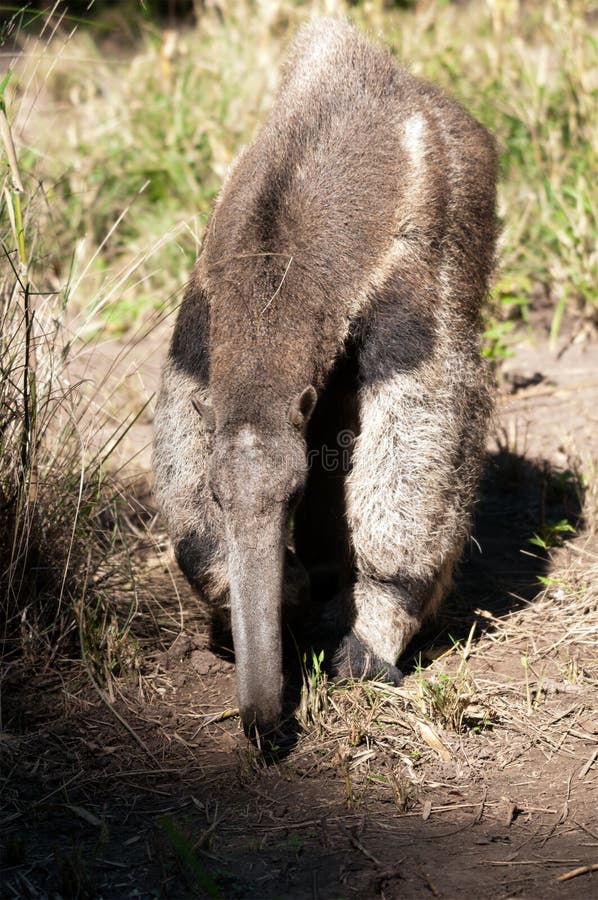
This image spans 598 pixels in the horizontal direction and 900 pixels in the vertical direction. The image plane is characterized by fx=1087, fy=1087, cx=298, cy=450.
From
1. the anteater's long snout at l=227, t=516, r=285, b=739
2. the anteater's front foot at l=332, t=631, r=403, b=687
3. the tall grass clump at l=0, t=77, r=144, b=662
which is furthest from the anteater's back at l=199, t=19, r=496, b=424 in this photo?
the anteater's front foot at l=332, t=631, r=403, b=687

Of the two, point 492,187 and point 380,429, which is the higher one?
point 492,187

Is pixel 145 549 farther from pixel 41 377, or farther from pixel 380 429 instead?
pixel 380 429

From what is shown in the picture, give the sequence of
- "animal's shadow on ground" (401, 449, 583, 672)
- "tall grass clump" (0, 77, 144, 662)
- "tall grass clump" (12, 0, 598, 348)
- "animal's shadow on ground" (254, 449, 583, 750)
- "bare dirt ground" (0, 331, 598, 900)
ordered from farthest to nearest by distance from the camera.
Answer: "tall grass clump" (12, 0, 598, 348) < "animal's shadow on ground" (401, 449, 583, 672) < "animal's shadow on ground" (254, 449, 583, 750) < "tall grass clump" (0, 77, 144, 662) < "bare dirt ground" (0, 331, 598, 900)

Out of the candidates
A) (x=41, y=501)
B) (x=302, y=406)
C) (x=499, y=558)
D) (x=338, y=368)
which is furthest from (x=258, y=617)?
(x=499, y=558)

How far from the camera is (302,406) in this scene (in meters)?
3.57

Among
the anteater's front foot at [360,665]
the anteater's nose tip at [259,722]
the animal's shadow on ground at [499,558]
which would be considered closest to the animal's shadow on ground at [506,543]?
the animal's shadow on ground at [499,558]

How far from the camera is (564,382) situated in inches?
275

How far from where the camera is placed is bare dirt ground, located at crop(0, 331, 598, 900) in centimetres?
314

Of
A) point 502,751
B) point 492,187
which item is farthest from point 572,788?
point 492,187

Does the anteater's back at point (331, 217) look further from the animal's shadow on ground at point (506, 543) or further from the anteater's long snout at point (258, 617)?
the animal's shadow on ground at point (506, 543)

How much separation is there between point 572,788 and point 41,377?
2.54 metres

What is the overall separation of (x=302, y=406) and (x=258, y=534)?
0.45 meters

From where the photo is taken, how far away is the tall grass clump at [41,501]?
13.5 feet

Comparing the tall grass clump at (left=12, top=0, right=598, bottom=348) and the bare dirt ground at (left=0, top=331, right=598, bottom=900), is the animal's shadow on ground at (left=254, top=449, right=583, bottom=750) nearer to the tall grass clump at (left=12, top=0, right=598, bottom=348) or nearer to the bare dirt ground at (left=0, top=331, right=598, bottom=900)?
the bare dirt ground at (left=0, top=331, right=598, bottom=900)
